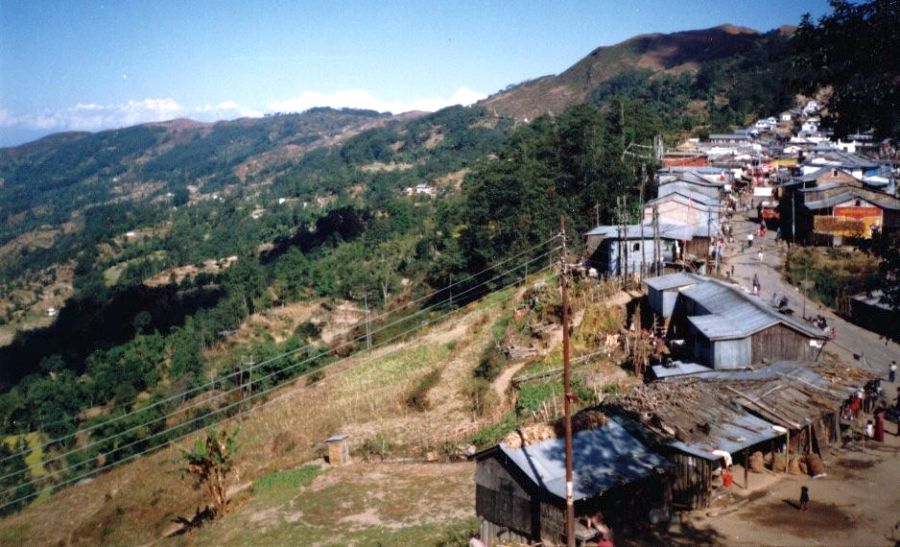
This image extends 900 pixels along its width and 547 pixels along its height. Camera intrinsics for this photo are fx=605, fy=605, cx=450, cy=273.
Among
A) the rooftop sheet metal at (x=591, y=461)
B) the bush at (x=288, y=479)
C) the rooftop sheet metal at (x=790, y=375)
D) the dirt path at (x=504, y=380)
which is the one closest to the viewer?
the rooftop sheet metal at (x=591, y=461)

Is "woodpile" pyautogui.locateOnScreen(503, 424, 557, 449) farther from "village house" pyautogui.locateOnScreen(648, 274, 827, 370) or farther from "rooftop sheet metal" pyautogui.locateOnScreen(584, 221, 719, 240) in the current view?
"rooftop sheet metal" pyautogui.locateOnScreen(584, 221, 719, 240)

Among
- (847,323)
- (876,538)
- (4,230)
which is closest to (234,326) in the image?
(847,323)

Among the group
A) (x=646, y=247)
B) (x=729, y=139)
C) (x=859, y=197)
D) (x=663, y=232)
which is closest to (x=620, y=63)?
(x=729, y=139)

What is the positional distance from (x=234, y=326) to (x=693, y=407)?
181ft

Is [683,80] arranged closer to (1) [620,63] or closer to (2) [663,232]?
(1) [620,63]

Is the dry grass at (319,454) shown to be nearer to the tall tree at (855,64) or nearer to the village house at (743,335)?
the village house at (743,335)

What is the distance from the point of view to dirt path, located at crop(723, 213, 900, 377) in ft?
72.7

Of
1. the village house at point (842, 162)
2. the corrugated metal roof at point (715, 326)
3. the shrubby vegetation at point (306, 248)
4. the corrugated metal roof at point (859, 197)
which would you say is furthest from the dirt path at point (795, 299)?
the village house at point (842, 162)

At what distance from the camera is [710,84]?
10125 cm

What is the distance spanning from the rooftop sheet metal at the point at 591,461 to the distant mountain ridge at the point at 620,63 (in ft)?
470

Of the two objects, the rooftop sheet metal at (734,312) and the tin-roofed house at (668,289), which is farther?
the tin-roofed house at (668,289)

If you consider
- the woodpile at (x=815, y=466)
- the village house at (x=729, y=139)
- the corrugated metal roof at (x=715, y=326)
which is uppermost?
the village house at (x=729, y=139)

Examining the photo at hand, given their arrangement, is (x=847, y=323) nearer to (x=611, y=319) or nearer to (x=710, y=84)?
(x=611, y=319)

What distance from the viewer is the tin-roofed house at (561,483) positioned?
12711 mm
